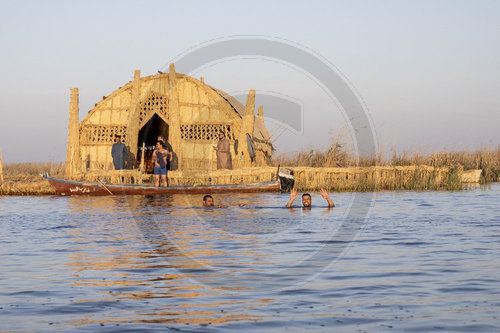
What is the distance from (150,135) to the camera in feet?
105

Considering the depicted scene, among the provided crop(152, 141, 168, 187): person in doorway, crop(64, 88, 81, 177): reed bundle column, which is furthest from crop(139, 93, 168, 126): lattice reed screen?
crop(152, 141, 168, 187): person in doorway

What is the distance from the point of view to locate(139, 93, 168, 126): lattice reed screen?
89.3 feet

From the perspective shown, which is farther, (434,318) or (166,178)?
(166,178)

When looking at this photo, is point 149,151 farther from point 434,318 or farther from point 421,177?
point 434,318

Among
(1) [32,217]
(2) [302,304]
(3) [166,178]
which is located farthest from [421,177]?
(2) [302,304]

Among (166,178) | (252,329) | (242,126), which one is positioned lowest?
(252,329)

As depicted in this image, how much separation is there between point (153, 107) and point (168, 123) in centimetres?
110

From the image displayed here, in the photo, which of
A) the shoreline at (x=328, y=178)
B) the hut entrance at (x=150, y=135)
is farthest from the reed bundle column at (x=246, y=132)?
the hut entrance at (x=150, y=135)

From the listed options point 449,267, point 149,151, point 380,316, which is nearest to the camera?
point 380,316

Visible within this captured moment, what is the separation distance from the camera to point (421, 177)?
83.6ft

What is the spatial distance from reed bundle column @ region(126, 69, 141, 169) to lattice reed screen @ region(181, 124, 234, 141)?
6.20ft

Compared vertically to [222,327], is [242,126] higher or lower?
higher

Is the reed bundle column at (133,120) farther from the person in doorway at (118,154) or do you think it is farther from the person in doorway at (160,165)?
the person in doorway at (160,165)

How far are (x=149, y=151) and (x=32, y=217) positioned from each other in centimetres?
1438
